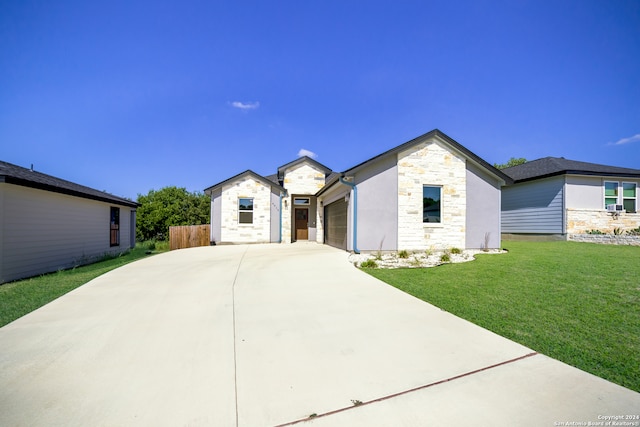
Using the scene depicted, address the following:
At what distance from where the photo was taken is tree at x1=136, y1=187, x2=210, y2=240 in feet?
72.4

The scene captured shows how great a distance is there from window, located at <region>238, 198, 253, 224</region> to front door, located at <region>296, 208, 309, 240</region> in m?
3.03

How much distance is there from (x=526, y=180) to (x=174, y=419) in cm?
1908

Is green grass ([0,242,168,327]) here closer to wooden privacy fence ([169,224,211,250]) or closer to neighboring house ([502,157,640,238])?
wooden privacy fence ([169,224,211,250])

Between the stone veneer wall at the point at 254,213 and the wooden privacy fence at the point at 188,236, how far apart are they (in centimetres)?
→ 110

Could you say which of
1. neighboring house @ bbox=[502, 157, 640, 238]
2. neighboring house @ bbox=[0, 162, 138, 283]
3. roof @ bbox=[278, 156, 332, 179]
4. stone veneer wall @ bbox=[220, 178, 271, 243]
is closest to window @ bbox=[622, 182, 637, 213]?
neighboring house @ bbox=[502, 157, 640, 238]

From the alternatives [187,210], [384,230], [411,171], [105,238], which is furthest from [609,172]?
[187,210]

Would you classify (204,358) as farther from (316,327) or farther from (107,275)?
(107,275)

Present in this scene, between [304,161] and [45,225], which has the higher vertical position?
[304,161]

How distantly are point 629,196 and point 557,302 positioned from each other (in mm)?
16933

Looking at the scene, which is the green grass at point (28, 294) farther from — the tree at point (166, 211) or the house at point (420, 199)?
the tree at point (166, 211)

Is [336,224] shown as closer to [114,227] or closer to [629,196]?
[114,227]

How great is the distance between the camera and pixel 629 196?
14.3 meters

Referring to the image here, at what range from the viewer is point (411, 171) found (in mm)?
10375

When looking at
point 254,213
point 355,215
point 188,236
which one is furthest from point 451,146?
point 188,236
